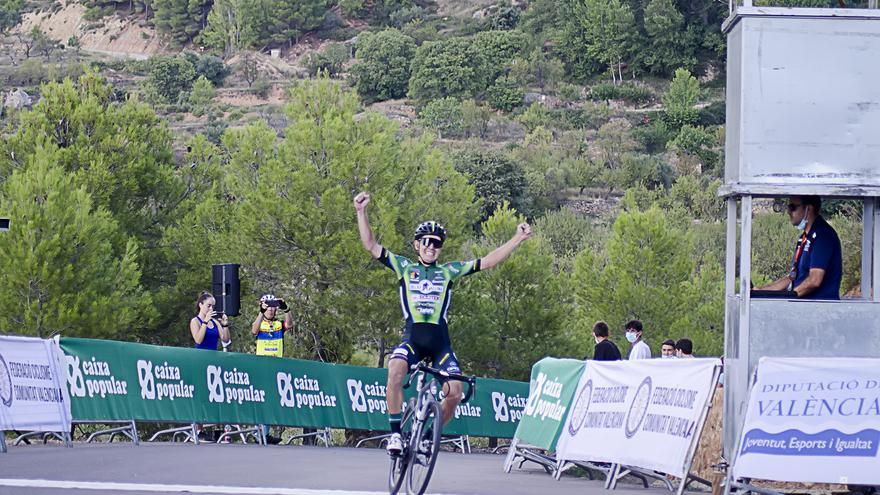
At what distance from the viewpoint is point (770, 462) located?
11.2 m

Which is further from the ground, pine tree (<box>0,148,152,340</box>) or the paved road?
the paved road

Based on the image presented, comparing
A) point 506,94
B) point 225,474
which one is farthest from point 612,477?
point 506,94

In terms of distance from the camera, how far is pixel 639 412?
13.5m

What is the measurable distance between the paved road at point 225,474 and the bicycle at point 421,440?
49 centimetres

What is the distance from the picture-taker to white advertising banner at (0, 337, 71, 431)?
1579 cm

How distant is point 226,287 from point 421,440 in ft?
48.9

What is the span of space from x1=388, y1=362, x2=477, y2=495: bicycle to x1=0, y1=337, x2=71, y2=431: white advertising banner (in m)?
6.04

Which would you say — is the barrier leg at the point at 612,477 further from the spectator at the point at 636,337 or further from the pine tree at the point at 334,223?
the pine tree at the point at 334,223

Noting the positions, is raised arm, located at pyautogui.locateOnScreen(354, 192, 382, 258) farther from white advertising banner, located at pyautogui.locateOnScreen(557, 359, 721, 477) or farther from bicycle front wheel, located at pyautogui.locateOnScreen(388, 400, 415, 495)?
white advertising banner, located at pyautogui.locateOnScreen(557, 359, 721, 477)

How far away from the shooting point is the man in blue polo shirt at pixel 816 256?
12.3m

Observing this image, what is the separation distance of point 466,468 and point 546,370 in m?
1.49

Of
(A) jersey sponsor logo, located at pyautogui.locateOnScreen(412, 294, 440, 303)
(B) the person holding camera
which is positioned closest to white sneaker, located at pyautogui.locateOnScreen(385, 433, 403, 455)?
(A) jersey sponsor logo, located at pyautogui.locateOnScreen(412, 294, 440, 303)

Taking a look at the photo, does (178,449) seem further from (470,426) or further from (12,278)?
(12,278)

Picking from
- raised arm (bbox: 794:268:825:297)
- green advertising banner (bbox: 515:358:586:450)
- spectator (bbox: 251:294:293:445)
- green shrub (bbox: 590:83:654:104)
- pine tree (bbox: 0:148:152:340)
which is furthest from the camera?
green shrub (bbox: 590:83:654:104)
